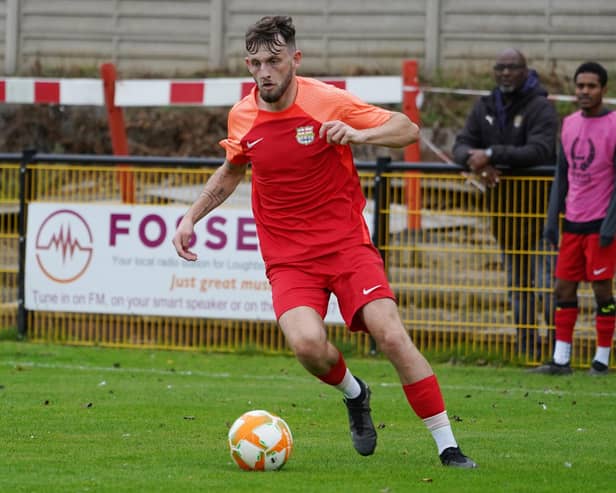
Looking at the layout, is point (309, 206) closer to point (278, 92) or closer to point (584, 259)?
point (278, 92)

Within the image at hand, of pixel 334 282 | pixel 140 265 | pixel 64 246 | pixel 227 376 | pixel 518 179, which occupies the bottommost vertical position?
pixel 227 376

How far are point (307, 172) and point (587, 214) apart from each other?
16.6 ft

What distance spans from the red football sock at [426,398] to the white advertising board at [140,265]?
20.3 ft

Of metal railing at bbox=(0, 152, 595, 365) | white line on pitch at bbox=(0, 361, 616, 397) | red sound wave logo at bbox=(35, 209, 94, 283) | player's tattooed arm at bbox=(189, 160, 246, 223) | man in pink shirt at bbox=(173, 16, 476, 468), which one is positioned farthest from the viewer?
red sound wave logo at bbox=(35, 209, 94, 283)

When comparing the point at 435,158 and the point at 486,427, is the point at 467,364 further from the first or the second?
the point at 435,158

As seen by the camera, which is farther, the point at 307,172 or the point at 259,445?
the point at 307,172

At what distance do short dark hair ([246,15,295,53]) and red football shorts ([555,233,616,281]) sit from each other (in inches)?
209

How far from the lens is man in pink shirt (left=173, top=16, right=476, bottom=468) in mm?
8102

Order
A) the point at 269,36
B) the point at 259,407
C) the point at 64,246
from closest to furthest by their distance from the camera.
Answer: the point at 269,36
the point at 259,407
the point at 64,246

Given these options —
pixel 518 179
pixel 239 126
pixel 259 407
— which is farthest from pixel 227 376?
pixel 239 126

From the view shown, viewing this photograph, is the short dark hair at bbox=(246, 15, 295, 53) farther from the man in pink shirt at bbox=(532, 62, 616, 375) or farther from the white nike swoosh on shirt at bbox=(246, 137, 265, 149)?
the man in pink shirt at bbox=(532, 62, 616, 375)

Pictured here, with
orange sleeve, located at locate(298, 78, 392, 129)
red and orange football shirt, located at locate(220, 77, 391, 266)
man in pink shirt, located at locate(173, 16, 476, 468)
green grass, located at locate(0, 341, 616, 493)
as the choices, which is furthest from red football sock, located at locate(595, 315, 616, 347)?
orange sleeve, located at locate(298, 78, 392, 129)

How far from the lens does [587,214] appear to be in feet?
41.9

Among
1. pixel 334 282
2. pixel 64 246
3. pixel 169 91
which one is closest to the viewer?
pixel 334 282
